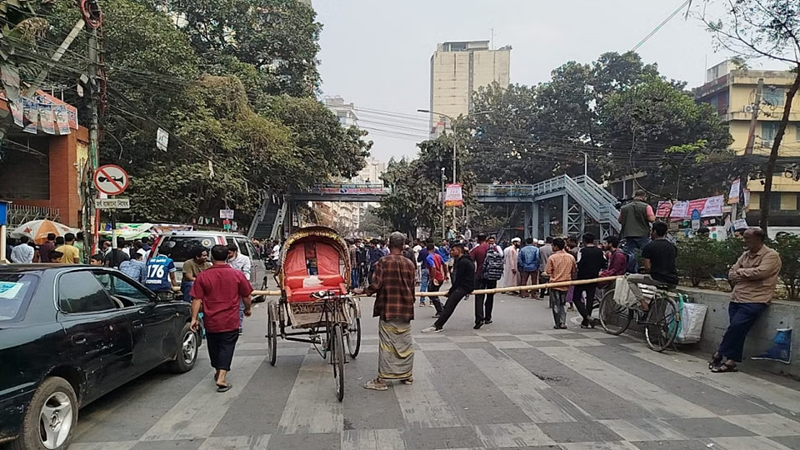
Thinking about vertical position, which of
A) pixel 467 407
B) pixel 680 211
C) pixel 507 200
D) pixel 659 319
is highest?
pixel 507 200

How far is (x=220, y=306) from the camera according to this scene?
6.25m

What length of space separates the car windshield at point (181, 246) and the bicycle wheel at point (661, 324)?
913 cm

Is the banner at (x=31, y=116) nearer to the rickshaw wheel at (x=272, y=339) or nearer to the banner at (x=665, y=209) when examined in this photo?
the rickshaw wheel at (x=272, y=339)

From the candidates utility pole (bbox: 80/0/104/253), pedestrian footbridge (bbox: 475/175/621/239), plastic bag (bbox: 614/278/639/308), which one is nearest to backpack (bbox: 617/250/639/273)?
plastic bag (bbox: 614/278/639/308)

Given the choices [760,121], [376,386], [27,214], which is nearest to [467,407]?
[376,386]

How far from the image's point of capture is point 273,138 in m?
28.4

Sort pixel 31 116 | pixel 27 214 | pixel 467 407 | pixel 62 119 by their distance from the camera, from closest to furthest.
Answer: pixel 467 407 → pixel 31 116 → pixel 27 214 → pixel 62 119

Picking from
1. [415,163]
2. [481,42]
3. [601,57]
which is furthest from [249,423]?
[481,42]

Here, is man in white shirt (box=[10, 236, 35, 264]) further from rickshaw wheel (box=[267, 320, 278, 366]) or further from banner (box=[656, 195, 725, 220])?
banner (box=[656, 195, 725, 220])

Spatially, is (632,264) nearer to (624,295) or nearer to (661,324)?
(624,295)

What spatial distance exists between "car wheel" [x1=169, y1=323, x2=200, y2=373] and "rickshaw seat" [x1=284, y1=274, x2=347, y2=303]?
136cm

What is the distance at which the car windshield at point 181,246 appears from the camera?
1269 centimetres

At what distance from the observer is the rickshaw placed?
6.85m

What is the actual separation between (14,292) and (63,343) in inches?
23.2
